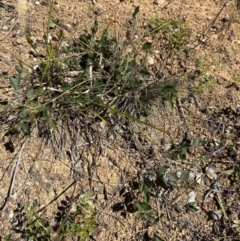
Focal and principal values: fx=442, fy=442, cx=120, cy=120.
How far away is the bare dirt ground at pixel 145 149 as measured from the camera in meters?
1.90

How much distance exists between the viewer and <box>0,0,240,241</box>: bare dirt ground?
6.24 ft

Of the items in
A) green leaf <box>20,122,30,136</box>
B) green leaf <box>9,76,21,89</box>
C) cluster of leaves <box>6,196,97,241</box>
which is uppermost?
green leaf <box>9,76,21,89</box>

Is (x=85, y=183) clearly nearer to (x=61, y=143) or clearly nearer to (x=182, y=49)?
(x=61, y=143)

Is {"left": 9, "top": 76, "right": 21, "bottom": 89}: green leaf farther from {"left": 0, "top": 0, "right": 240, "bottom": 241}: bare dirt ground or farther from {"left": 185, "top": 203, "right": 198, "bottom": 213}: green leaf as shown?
{"left": 185, "top": 203, "right": 198, "bottom": 213}: green leaf

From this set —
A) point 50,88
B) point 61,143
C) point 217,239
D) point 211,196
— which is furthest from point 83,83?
point 217,239

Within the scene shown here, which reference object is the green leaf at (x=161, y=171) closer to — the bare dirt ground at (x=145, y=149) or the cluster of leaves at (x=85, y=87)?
the bare dirt ground at (x=145, y=149)

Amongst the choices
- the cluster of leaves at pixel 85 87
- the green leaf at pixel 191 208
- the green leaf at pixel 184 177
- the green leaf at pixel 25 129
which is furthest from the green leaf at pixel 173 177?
the green leaf at pixel 25 129

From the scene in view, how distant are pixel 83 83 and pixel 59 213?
1.97 feet

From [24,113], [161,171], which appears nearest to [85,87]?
[24,113]

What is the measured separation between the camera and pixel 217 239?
74.9 inches

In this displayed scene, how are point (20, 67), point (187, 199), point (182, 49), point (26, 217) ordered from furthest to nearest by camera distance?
point (182, 49) → point (20, 67) → point (187, 199) → point (26, 217)

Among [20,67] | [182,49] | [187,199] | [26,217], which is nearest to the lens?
[26,217]

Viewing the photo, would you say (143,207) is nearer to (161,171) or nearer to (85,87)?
(161,171)

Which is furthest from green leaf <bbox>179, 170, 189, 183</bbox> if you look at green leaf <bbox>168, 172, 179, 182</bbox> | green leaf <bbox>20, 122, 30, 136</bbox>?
green leaf <bbox>20, 122, 30, 136</bbox>
